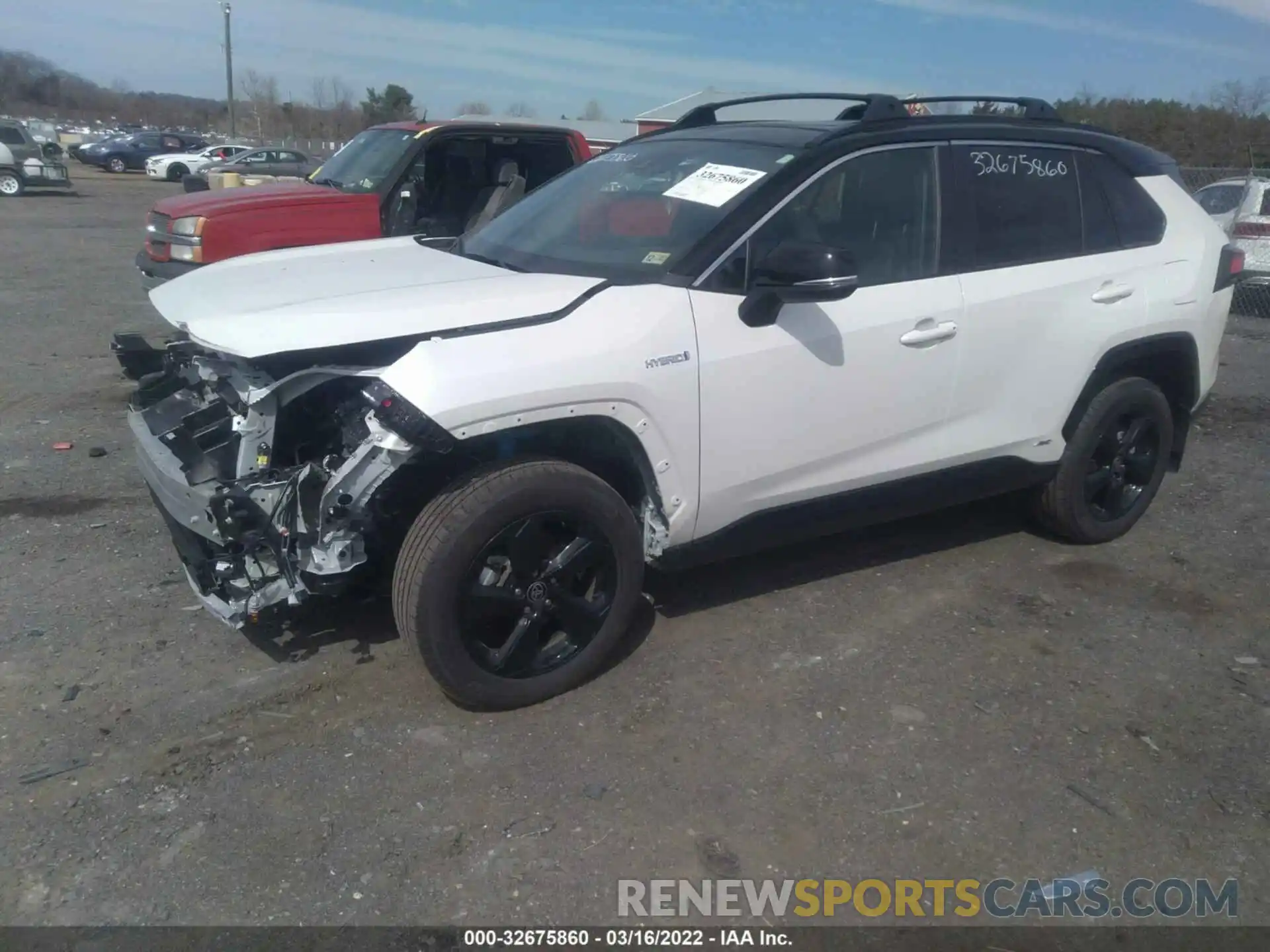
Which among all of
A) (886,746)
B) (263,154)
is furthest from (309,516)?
(263,154)

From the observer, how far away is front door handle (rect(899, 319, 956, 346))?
12.5 ft

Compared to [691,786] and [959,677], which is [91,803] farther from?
[959,677]

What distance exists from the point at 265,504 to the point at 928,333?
2.43m

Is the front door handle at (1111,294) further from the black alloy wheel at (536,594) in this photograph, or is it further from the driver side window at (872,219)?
the black alloy wheel at (536,594)

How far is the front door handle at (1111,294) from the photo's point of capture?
14.3 feet

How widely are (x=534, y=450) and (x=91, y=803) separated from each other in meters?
1.65

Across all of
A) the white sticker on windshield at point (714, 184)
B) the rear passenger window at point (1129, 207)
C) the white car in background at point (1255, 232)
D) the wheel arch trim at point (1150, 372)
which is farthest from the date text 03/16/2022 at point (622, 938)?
the white car in background at point (1255, 232)

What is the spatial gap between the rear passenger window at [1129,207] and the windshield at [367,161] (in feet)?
18.4

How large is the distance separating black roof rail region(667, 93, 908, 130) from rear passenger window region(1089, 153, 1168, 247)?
108 cm

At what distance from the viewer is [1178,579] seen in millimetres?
4641

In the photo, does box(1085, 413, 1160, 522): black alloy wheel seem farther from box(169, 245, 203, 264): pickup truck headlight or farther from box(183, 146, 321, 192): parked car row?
box(183, 146, 321, 192): parked car row

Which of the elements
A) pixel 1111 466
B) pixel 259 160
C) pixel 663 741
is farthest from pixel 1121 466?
pixel 259 160

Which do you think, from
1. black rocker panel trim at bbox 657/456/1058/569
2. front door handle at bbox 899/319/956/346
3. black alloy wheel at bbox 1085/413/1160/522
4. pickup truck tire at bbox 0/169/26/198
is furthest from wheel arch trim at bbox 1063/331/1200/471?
pickup truck tire at bbox 0/169/26/198

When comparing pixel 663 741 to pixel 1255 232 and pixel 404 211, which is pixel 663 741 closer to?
pixel 404 211
